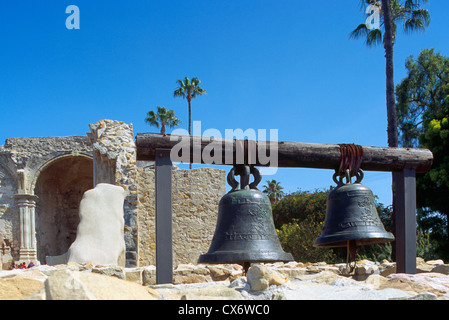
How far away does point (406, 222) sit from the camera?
4.36m

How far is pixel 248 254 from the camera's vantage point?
3389 mm

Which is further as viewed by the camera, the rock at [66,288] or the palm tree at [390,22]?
the palm tree at [390,22]

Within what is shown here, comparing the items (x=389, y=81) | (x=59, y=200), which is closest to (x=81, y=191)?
(x=59, y=200)

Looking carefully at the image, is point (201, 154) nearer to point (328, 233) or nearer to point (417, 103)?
point (328, 233)

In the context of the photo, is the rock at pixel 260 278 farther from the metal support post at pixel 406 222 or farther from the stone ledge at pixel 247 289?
the metal support post at pixel 406 222

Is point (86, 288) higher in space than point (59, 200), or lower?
higher

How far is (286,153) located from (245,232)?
0.88m

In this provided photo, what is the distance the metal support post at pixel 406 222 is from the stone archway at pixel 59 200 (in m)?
16.0

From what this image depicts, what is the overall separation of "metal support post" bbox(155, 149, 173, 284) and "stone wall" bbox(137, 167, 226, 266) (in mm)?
9322

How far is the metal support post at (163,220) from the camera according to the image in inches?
147

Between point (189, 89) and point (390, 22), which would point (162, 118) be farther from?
point (390, 22)

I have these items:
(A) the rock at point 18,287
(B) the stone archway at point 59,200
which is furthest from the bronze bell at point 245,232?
(B) the stone archway at point 59,200
